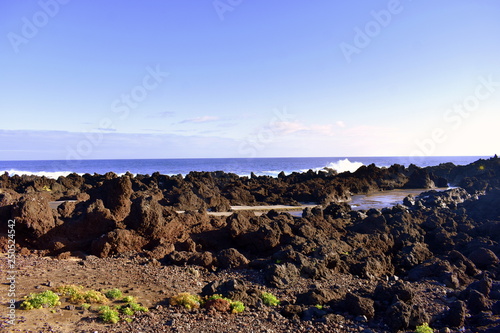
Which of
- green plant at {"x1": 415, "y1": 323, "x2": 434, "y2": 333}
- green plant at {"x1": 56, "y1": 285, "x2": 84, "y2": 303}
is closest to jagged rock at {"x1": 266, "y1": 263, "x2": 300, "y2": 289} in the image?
green plant at {"x1": 415, "y1": 323, "x2": 434, "y2": 333}

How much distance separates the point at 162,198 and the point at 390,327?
19269 millimetres

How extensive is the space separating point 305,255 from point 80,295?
23.7ft

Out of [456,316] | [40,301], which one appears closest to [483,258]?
[456,316]

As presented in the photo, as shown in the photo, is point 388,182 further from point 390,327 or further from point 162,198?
point 390,327

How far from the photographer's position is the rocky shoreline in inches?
359

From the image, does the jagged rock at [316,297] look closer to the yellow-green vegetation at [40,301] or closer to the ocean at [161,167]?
the yellow-green vegetation at [40,301]

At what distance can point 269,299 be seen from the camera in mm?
9742

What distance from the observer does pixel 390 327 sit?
8.66 m

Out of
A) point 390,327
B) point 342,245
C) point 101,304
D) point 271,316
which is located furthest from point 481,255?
point 101,304

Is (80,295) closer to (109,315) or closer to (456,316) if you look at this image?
(109,315)

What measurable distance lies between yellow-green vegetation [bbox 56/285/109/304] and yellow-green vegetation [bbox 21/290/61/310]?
0.36m

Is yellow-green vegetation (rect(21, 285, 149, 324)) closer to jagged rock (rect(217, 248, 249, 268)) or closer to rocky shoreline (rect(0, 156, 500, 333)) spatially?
rocky shoreline (rect(0, 156, 500, 333))

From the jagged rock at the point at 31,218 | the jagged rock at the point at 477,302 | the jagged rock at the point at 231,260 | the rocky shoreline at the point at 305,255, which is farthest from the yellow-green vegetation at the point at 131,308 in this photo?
the jagged rock at the point at 477,302

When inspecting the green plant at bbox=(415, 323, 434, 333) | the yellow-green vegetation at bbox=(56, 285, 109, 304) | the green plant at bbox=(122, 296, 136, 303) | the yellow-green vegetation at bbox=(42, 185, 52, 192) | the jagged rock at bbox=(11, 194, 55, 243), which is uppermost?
the jagged rock at bbox=(11, 194, 55, 243)
